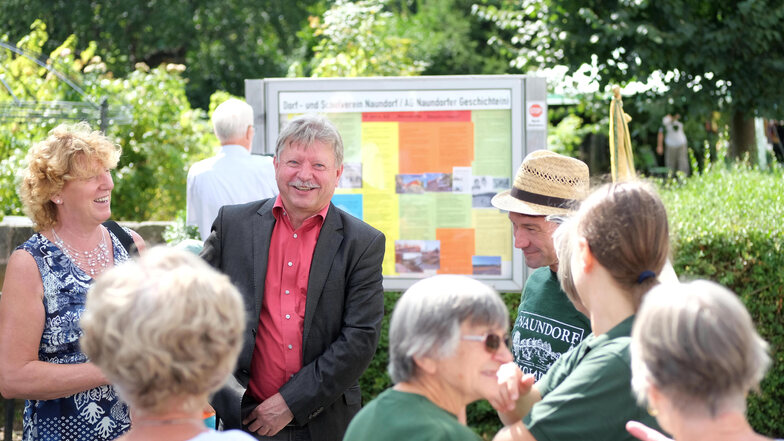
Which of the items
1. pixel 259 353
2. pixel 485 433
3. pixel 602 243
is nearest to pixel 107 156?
pixel 259 353

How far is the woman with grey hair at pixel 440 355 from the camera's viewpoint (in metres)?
2.01

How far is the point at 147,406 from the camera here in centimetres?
187

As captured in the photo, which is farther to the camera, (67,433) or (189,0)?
(189,0)

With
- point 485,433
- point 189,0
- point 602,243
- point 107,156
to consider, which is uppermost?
point 189,0

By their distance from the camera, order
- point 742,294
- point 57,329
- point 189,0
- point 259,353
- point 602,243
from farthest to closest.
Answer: point 189,0 < point 742,294 < point 259,353 < point 57,329 < point 602,243

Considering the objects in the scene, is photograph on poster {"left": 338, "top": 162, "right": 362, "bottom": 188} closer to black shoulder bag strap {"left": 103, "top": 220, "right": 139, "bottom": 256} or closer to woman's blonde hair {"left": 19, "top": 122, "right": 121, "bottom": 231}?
black shoulder bag strap {"left": 103, "top": 220, "right": 139, "bottom": 256}

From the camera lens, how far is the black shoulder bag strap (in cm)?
359

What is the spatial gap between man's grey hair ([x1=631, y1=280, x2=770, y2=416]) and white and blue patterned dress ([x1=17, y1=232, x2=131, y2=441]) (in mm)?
2158

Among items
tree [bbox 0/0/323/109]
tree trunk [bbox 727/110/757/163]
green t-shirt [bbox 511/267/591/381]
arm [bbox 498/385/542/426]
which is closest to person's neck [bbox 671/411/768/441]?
arm [bbox 498/385/542/426]

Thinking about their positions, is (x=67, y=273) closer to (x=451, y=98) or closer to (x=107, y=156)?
(x=107, y=156)

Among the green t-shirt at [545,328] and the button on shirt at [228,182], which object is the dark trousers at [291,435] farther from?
the button on shirt at [228,182]

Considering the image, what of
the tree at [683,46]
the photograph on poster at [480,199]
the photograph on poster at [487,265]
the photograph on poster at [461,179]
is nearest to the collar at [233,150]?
the photograph on poster at [461,179]

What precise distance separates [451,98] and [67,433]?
3.28 m

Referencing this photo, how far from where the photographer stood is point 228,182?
17.6 feet
